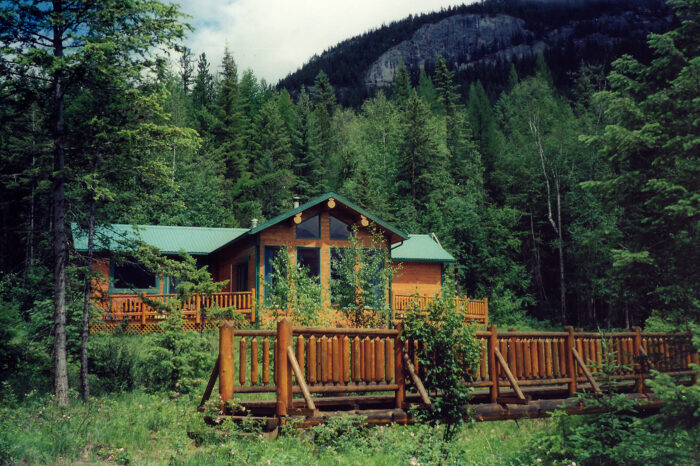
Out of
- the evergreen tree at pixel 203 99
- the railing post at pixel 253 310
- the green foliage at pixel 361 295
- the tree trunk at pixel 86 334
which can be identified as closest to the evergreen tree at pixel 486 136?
the evergreen tree at pixel 203 99

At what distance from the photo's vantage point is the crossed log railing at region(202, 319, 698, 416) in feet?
24.2

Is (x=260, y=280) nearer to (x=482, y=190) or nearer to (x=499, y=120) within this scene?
(x=482, y=190)

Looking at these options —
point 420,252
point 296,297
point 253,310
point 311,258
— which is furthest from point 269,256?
point 420,252

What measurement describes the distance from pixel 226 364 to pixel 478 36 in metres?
128

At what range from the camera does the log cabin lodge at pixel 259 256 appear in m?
17.8

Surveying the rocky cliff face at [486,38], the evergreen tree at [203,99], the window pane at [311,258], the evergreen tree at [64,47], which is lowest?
the window pane at [311,258]

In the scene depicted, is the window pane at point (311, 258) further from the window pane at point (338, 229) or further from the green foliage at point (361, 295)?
the green foliage at point (361, 295)

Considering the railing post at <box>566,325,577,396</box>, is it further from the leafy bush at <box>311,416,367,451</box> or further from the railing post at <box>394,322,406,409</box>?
the leafy bush at <box>311,416,367,451</box>

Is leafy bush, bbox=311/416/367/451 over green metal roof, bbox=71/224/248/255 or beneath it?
beneath

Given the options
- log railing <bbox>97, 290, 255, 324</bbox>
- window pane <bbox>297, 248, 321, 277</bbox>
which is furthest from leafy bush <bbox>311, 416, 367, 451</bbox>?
window pane <bbox>297, 248, 321, 277</bbox>

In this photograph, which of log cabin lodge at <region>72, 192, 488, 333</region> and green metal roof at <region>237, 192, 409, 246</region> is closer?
log cabin lodge at <region>72, 192, 488, 333</region>

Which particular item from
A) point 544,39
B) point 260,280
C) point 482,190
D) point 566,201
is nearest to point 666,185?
point 260,280

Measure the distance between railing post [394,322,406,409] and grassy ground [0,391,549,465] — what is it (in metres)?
0.44

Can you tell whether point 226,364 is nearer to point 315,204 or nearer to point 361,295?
point 361,295
